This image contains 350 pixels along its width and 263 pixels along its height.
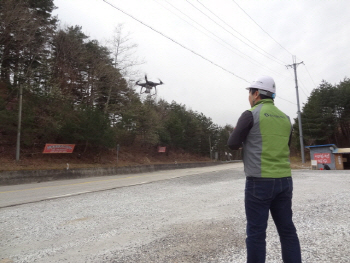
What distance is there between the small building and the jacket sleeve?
77.8ft

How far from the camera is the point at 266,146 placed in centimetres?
236

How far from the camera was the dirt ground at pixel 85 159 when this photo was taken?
66.2ft

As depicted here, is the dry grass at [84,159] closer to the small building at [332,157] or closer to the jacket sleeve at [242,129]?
the jacket sleeve at [242,129]

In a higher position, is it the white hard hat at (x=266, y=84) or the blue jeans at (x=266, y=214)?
the white hard hat at (x=266, y=84)

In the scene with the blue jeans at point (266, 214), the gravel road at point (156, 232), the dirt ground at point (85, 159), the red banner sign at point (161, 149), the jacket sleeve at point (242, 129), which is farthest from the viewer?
the red banner sign at point (161, 149)

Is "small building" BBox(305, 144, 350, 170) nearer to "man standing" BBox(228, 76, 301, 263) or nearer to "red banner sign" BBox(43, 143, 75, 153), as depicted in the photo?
"red banner sign" BBox(43, 143, 75, 153)

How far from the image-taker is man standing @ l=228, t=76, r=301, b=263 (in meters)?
2.27

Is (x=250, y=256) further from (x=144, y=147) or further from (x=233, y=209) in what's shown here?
(x=144, y=147)

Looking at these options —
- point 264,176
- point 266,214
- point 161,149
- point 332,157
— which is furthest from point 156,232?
point 161,149

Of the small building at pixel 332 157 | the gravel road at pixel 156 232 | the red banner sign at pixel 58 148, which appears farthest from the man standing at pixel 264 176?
the small building at pixel 332 157

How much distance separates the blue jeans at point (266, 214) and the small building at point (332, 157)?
77.0 feet

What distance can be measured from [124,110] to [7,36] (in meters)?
14.9

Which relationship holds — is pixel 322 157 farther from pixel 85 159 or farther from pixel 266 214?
pixel 266 214

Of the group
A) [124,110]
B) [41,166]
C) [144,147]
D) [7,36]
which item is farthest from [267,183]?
[144,147]
